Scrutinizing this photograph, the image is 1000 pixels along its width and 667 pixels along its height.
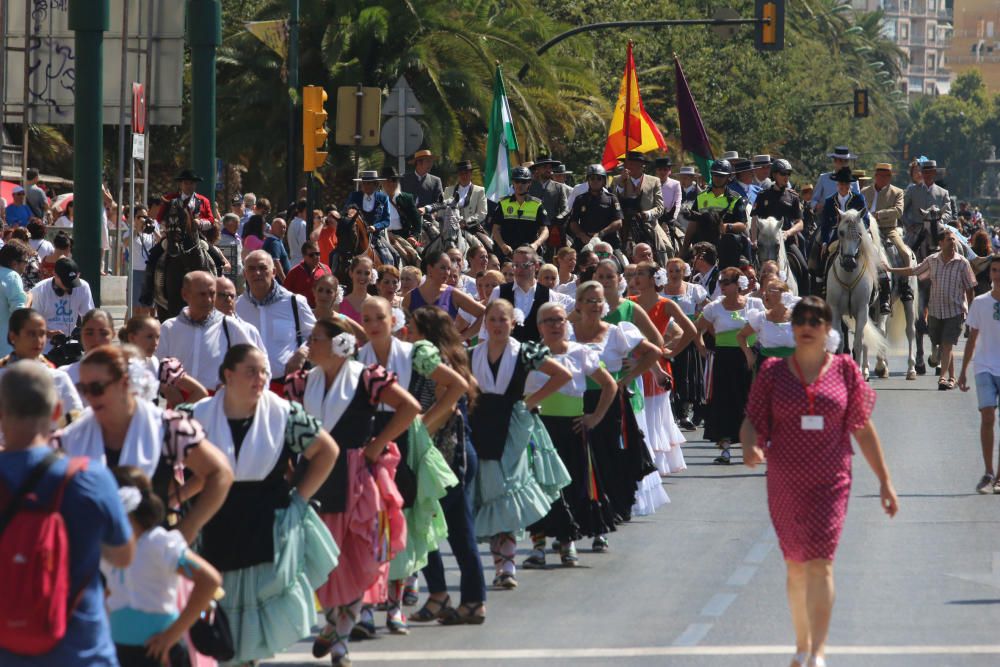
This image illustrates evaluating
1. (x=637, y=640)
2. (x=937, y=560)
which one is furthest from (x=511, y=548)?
(x=937, y=560)

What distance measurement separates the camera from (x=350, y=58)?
37.0 meters

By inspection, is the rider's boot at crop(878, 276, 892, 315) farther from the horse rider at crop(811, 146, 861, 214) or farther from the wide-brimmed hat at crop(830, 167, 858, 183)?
the horse rider at crop(811, 146, 861, 214)

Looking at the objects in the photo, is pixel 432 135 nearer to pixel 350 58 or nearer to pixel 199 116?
pixel 350 58

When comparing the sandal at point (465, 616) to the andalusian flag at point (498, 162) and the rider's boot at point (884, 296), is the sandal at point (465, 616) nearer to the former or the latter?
the rider's boot at point (884, 296)

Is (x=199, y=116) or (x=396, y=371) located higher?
(x=199, y=116)

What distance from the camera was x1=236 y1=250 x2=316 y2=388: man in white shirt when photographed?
13.1 metres

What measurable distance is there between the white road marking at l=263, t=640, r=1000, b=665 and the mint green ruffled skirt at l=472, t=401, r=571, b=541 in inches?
66.8

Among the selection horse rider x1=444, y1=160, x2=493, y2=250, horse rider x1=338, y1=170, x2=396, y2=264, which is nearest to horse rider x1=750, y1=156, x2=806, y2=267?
horse rider x1=444, y1=160, x2=493, y2=250

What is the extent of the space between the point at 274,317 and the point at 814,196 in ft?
53.0

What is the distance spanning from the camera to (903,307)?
2761cm

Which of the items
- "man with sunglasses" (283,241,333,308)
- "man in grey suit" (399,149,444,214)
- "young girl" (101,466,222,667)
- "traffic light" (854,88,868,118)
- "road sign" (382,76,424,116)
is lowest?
"young girl" (101,466,222,667)

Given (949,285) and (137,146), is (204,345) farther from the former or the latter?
(949,285)

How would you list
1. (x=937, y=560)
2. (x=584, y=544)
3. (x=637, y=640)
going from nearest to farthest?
(x=637, y=640) < (x=937, y=560) < (x=584, y=544)

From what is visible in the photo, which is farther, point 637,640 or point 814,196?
point 814,196
